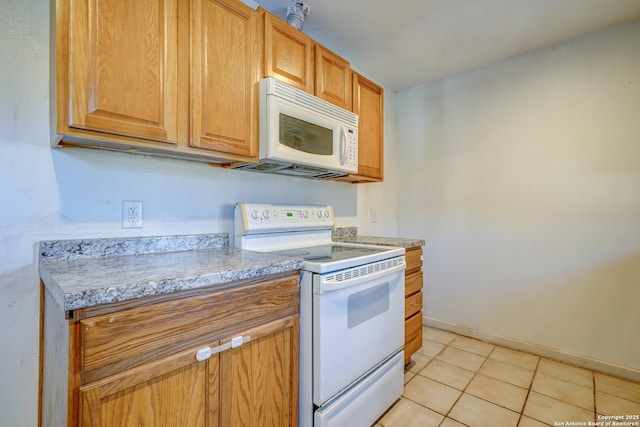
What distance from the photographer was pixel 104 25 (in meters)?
0.99

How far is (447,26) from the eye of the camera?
198 cm

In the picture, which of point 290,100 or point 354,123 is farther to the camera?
point 354,123

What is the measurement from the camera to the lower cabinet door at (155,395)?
727mm

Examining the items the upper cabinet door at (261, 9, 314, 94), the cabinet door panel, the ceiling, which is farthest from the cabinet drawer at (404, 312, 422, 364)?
the ceiling

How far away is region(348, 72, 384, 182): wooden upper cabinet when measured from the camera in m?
2.12

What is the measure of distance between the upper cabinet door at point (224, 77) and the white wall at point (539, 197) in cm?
201

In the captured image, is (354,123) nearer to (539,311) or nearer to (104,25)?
(104,25)

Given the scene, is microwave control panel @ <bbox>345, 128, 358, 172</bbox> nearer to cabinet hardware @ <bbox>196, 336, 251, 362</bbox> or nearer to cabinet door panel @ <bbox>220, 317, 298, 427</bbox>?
cabinet door panel @ <bbox>220, 317, 298, 427</bbox>

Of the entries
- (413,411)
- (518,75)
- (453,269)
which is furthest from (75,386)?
(518,75)

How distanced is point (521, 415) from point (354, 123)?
A: 6.47 ft

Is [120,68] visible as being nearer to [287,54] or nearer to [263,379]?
[287,54]

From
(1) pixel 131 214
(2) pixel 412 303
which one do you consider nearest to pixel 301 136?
(1) pixel 131 214

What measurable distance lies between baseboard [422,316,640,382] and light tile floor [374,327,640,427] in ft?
0.15

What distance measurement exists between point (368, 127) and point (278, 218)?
105 cm
